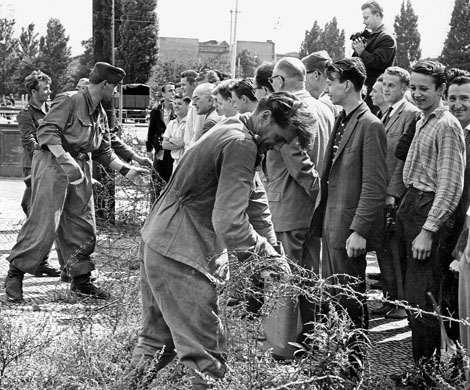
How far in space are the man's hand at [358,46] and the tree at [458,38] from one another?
64015 millimetres

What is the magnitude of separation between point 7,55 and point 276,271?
7312 centimetres

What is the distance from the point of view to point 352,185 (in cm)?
504

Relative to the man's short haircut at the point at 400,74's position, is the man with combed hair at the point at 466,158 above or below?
below

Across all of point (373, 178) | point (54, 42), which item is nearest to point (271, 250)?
point (373, 178)

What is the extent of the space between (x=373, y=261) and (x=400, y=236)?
419 centimetres

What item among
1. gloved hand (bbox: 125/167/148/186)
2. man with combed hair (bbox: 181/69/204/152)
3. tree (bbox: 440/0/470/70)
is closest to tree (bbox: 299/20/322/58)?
tree (bbox: 440/0/470/70)

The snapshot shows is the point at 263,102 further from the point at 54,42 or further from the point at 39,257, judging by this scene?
the point at 54,42

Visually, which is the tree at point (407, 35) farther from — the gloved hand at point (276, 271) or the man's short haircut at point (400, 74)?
the gloved hand at point (276, 271)

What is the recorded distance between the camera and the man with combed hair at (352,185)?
194 inches

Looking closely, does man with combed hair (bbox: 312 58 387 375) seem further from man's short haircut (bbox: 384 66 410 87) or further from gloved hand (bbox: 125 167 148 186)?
gloved hand (bbox: 125 167 148 186)

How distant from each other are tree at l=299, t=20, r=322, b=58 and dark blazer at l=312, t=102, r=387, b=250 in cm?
10565

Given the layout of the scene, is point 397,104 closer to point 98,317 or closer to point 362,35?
point 362,35

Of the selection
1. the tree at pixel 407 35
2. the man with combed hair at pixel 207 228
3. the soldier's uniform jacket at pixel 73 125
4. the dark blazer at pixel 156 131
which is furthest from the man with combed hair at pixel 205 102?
the tree at pixel 407 35

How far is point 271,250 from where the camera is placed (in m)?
3.88
